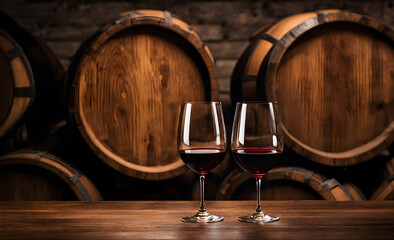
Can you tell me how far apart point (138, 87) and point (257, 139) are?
33.1 inches

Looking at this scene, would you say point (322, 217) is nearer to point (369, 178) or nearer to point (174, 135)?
point (174, 135)

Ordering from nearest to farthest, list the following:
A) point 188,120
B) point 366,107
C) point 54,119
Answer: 1. point 188,120
2. point 366,107
3. point 54,119

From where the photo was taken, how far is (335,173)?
175 cm

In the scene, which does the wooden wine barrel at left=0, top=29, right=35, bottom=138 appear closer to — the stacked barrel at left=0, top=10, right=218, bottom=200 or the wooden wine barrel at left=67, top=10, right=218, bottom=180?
the stacked barrel at left=0, top=10, right=218, bottom=200

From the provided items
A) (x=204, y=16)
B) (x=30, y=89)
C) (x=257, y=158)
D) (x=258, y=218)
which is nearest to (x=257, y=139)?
(x=257, y=158)

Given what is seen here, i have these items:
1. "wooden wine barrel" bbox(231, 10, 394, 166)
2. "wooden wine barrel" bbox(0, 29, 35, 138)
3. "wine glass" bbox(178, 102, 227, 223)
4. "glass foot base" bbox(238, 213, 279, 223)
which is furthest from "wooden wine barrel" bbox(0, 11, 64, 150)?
"glass foot base" bbox(238, 213, 279, 223)

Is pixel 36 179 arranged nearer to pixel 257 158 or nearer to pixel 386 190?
pixel 257 158

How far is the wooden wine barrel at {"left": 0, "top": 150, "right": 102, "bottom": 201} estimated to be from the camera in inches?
62.2

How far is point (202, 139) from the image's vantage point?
0.91m

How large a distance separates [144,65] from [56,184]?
520 millimetres

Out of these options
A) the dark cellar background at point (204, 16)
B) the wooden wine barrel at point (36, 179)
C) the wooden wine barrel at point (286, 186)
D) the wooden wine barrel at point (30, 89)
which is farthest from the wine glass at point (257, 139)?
the dark cellar background at point (204, 16)

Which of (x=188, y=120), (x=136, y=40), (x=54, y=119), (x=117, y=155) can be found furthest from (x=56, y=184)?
(x=188, y=120)

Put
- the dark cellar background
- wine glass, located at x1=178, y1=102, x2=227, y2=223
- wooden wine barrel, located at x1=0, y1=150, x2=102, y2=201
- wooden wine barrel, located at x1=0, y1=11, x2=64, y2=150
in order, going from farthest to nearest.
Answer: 1. the dark cellar background
2. wooden wine barrel, located at x1=0, y1=11, x2=64, y2=150
3. wooden wine barrel, located at x1=0, y1=150, x2=102, y2=201
4. wine glass, located at x1=178, y1=102, x2=227, y2=223

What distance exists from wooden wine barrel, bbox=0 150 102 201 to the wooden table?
0.48 m
